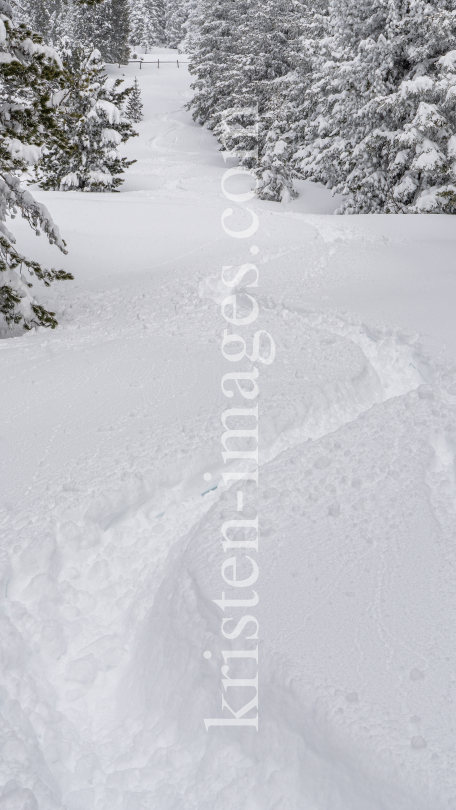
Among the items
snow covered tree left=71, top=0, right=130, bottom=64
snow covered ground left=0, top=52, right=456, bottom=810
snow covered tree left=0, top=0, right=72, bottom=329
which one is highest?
snow covered tree left=71, top=0, right=130, bottom=64

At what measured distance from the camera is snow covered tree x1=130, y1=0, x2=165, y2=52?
58312 mm

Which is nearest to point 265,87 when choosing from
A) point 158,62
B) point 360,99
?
point 360,99

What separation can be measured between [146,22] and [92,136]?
54606mm

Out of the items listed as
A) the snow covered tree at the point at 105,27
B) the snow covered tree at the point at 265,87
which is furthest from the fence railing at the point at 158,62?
the snow covered tree at the point at 265,87

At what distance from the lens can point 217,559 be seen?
148 inches

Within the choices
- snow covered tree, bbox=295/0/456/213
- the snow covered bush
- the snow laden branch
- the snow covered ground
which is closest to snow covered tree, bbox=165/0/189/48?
the snow laden branch

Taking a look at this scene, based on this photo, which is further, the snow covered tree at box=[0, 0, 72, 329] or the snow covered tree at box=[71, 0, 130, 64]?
the snow covered tree at box=[71, 0, 130, 64]

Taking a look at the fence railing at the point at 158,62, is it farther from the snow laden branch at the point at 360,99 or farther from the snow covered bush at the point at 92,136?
the snow covered bush at the point at 92,136

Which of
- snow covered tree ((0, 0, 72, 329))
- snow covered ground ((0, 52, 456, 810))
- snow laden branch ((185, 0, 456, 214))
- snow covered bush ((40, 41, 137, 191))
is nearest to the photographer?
snow covered ground ((0, 52, 456, 810))

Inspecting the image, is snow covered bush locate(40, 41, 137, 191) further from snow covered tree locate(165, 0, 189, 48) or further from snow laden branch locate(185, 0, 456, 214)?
snow covered tree locate(165, 0, 189, 48)

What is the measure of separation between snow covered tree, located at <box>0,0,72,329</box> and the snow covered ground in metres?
0.54

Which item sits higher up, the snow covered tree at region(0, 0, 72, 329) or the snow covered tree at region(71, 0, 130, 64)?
the snow covered tree at region(71, 0, 130, 64)

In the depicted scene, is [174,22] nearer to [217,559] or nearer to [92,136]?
[92,136]

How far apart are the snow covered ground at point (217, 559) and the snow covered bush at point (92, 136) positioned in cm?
1272
